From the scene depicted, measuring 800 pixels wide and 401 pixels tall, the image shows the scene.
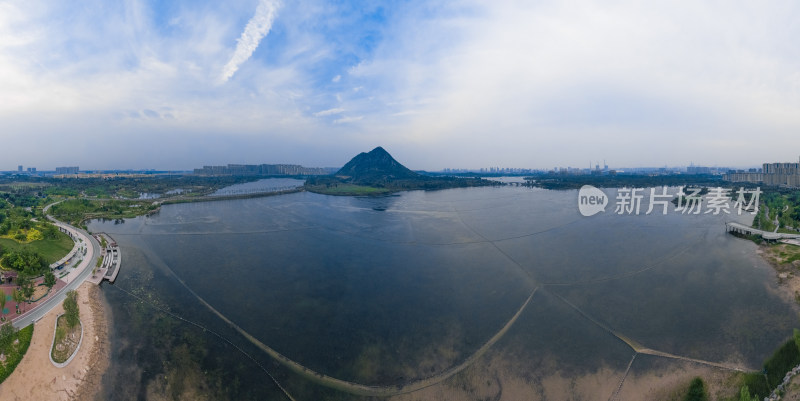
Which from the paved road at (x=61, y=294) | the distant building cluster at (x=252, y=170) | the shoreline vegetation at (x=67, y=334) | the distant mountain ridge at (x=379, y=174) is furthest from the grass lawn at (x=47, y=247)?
the distant building cluster at (x=252, y=170)

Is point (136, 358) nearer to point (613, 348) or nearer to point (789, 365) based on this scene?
point (613, 348)

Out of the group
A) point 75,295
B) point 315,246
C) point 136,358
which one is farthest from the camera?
point 315,246

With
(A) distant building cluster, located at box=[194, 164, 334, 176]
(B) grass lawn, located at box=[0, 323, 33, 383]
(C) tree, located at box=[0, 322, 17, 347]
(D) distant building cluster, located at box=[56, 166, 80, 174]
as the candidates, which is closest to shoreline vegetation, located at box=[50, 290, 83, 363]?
(B) grass lawn, located at box=[0, 323, 33, 383]

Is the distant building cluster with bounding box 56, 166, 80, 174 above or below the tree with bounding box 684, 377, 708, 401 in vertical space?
above

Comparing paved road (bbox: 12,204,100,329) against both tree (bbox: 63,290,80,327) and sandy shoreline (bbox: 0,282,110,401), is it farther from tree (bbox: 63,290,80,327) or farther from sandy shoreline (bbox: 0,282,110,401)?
tree (bbox: 63,290,80,327)

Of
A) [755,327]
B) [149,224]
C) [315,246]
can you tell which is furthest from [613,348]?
[149,224]
